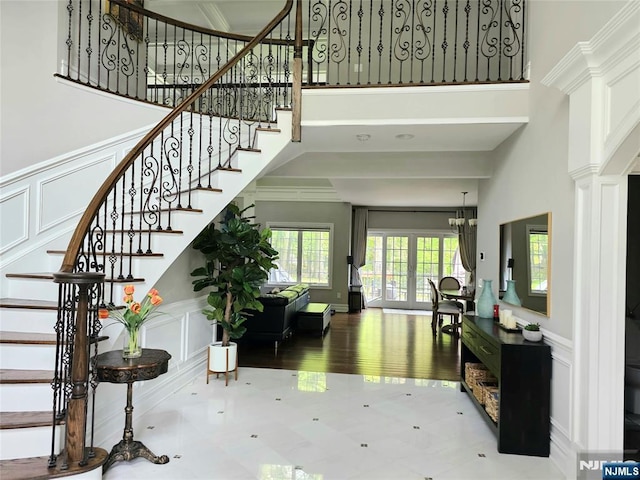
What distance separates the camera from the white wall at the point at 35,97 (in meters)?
3.93

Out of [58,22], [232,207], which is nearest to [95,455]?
[232,207]

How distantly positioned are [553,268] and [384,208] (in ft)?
27.3

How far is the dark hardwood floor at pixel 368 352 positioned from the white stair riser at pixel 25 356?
305cm

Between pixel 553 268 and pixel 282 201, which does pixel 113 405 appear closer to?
pixel 553 268

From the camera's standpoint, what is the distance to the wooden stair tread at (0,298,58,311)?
113 inches

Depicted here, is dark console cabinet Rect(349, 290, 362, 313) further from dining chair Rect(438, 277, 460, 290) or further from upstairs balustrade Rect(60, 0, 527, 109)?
upstairs balustrade Rect(60, 0, 527, 109)

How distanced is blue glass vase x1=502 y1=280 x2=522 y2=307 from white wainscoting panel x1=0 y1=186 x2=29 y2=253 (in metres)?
4.62

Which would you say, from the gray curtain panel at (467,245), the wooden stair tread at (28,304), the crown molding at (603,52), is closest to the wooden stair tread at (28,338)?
the wooden stair tread at (28,304)

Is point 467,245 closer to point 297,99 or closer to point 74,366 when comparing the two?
point 297,99

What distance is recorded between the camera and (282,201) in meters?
11.0

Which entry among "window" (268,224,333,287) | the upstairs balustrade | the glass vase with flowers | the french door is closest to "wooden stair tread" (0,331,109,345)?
the glass vase with flowers

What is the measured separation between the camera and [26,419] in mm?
2434

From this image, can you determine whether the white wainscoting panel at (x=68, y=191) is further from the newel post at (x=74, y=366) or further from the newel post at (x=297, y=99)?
the newel post at (x=297, y=99)

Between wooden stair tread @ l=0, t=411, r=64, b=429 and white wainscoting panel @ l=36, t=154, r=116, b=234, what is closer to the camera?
wooden stair tread @ l=0, t=411, r=64, b=429
